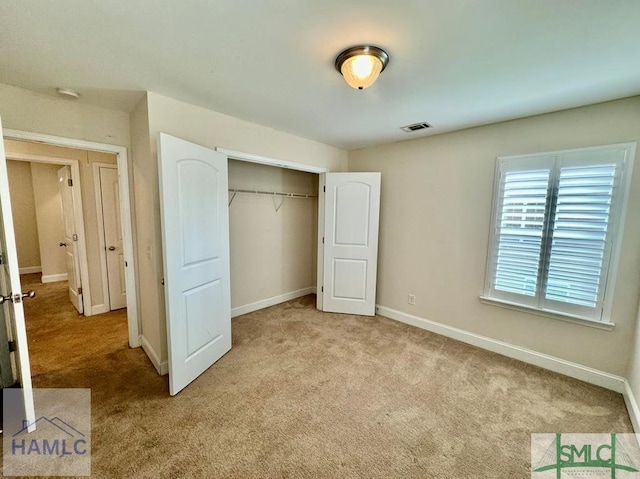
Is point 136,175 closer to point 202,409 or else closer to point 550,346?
point 202,409

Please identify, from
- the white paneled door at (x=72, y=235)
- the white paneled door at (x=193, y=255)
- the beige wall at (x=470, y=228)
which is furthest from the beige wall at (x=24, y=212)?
the beige wall at (x=470, y=228)

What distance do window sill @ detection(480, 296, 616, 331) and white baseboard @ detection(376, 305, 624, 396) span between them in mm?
388

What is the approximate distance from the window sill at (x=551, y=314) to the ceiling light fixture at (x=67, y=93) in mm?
4229

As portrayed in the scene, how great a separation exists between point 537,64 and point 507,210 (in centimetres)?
140

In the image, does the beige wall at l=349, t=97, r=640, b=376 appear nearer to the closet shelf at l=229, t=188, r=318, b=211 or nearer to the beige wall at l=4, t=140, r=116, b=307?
the closet shelf at l=229, t=188, r=318, b=211

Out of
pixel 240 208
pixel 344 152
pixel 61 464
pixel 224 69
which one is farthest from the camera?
pixel 344 152

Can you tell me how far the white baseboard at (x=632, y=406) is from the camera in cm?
175

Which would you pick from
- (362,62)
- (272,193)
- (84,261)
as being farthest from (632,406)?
(84,261)

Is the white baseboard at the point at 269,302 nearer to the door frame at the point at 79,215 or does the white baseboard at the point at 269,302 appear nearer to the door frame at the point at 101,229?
the door frame at the point at 101,229

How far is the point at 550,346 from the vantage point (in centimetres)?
245

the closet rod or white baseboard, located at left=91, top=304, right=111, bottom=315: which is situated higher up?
the closet rod

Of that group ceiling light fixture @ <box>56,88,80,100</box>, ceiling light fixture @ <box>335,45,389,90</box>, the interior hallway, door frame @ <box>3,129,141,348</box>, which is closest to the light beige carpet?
the interior hallway

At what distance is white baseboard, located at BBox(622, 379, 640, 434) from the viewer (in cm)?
175

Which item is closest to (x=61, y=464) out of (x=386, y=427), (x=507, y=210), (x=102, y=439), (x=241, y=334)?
(x=102, y=439)
